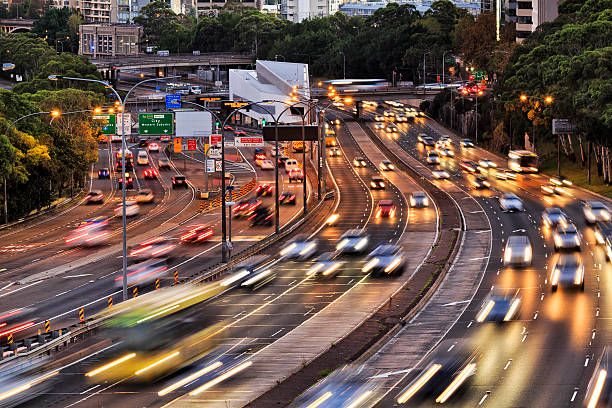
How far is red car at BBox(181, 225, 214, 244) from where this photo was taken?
95125mm

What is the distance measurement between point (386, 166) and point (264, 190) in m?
28.5

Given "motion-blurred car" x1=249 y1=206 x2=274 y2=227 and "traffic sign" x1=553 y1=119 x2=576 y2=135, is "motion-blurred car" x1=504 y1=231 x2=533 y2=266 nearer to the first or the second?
"motion-blurred car" x1=249 y1=206 x2=274 y2=227

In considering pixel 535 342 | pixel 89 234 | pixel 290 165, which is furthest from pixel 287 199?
pixel 535 342

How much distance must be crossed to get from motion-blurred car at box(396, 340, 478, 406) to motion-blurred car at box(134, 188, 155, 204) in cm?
7679

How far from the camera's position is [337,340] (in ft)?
182

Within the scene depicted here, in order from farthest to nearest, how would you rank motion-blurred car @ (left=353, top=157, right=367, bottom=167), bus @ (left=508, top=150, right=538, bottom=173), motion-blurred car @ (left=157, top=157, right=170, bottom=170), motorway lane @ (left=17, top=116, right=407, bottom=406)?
1. motion-blurred car @ (left=157, top=157, right=170, bottom=170)
2. motion-blurred car @ (left=353, top=157, right=367, bottom=167)
3. bus @ (left=508, top=150, right=538, bottom=173)
4. motorway lane @ (left=17, top=116, right=407, bottom=406)

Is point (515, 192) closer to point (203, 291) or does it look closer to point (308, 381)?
point (203, 291)

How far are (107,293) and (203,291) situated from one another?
34.6 ft

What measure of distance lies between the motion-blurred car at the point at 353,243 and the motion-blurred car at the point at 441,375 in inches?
1269

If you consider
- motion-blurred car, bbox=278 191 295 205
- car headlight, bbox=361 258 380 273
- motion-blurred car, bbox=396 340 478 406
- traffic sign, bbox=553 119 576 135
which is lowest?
motion-blurred car, bbox=278 191 295 205

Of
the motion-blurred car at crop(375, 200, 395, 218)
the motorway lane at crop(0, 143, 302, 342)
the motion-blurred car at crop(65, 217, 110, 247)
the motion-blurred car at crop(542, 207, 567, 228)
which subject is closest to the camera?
the motorway lane at crop(0, 143, 302, 342)

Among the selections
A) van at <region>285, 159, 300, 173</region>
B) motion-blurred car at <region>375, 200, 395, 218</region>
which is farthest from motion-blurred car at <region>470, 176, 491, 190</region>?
van at <region>285, 159, 300, 173</region>

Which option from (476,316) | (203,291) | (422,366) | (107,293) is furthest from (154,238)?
(422,366)

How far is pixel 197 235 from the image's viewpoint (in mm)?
95438
